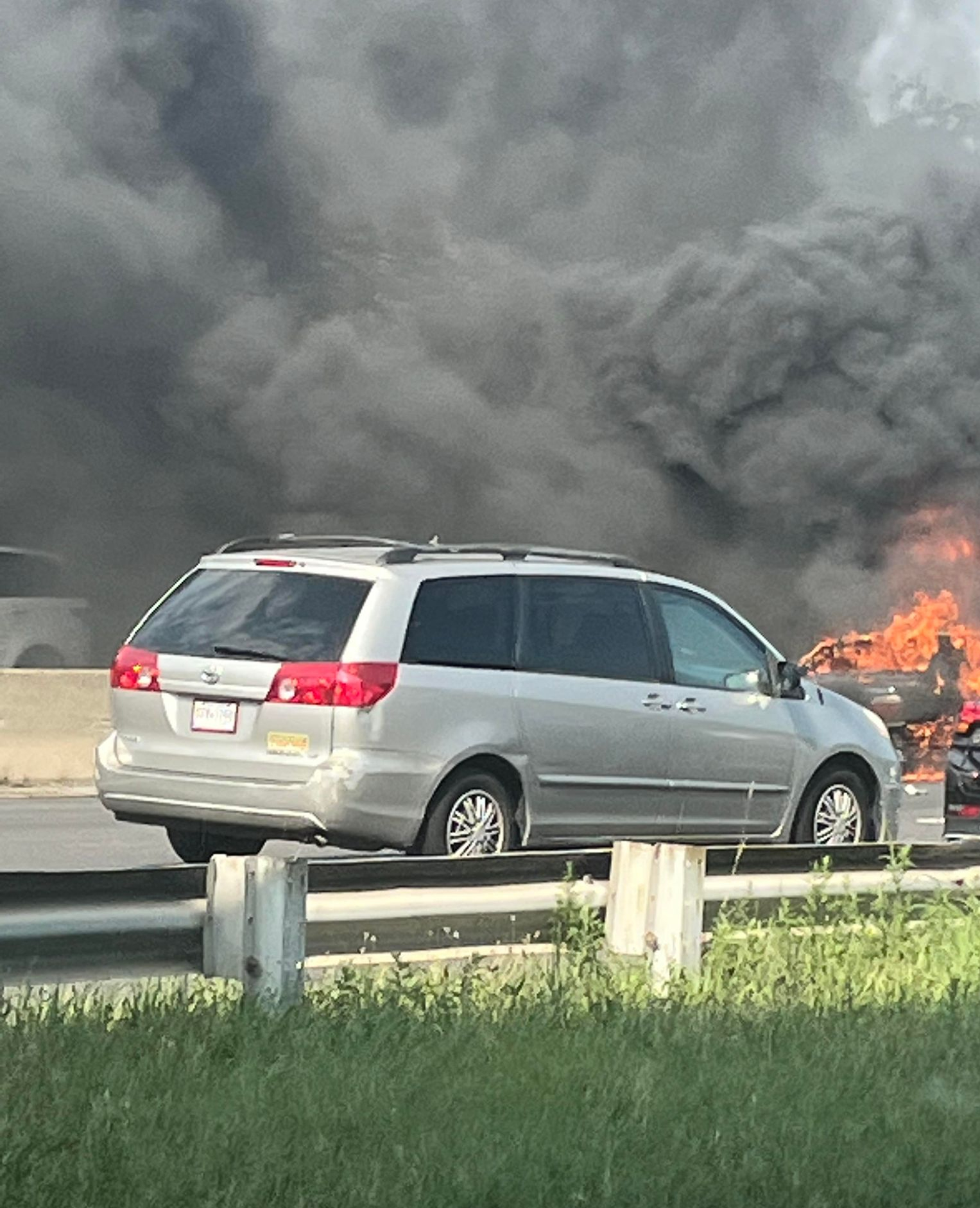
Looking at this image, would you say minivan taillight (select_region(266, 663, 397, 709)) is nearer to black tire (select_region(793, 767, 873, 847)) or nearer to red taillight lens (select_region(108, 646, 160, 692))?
red taillight lens (select_region(108, 646, 160, 692))

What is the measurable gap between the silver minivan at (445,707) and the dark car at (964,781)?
2616mm

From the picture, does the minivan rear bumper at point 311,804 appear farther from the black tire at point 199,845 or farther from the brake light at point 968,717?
the brake light at point 968,717

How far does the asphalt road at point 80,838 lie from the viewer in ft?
53.8

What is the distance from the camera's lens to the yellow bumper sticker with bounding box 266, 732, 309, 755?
41.6 ft

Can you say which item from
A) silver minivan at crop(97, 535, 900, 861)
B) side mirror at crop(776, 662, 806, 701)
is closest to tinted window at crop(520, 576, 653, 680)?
silver minivan at crop(97, 535, 900, 861)

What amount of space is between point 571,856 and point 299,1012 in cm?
213

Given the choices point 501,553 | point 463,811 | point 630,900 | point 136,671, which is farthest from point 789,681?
point 630,900

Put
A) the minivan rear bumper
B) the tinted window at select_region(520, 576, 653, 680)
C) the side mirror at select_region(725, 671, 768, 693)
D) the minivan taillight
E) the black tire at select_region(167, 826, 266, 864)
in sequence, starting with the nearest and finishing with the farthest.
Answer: the minivan rear bumper, the minivan taillight, the tinted window at select_region(520, 576, 653, 680), the black tire at select_region(167, 826, 266, 864), the side mirror at select_region(725, 671, 768, 693)

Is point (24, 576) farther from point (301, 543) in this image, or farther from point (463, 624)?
point (463, 624)

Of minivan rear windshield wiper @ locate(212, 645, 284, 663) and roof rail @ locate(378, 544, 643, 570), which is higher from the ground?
roof rail @ locate(378, 544, 643, 570)

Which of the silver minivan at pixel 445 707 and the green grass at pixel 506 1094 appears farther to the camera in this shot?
the silver minivan at pixel 445 707

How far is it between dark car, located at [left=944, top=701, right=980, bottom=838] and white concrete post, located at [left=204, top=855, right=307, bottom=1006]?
929 centimetres

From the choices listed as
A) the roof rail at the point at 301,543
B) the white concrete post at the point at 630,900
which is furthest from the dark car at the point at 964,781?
the white concrete post at the point at 630,900

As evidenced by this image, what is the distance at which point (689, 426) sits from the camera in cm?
4412
